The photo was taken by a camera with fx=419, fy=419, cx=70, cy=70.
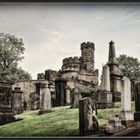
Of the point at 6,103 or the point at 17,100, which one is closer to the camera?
the point at 6,103

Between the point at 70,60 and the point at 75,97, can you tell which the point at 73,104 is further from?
the point at 70,60

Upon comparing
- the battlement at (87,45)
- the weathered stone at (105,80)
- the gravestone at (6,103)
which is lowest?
the gravestone at (6,103)

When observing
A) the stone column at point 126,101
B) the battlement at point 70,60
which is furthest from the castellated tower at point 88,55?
the stone column at point 126,101

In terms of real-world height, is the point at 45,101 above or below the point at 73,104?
above

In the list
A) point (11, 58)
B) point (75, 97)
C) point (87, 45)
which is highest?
point (87, 45)

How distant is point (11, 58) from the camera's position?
14359 mm

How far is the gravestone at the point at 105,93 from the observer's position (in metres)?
13.5

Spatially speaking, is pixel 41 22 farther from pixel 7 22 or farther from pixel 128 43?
pixel 128 43

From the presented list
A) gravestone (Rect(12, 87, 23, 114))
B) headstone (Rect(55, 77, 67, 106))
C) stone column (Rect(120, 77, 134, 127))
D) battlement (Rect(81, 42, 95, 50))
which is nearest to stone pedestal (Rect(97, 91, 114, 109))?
stone column (Rect(120, 77, 134, 127))

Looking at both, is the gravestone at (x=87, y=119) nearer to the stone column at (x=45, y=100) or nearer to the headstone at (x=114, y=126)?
the headstone at (x=114, y=126)

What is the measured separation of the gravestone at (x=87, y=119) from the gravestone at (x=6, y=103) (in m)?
2.38

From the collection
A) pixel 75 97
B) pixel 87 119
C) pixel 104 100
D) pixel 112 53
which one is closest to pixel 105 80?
pixel 104 100

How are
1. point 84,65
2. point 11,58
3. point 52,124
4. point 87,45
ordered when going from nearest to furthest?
point 52,124 < point 87,45 < point 11,58 < point 84,65

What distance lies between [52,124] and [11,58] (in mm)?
2841
